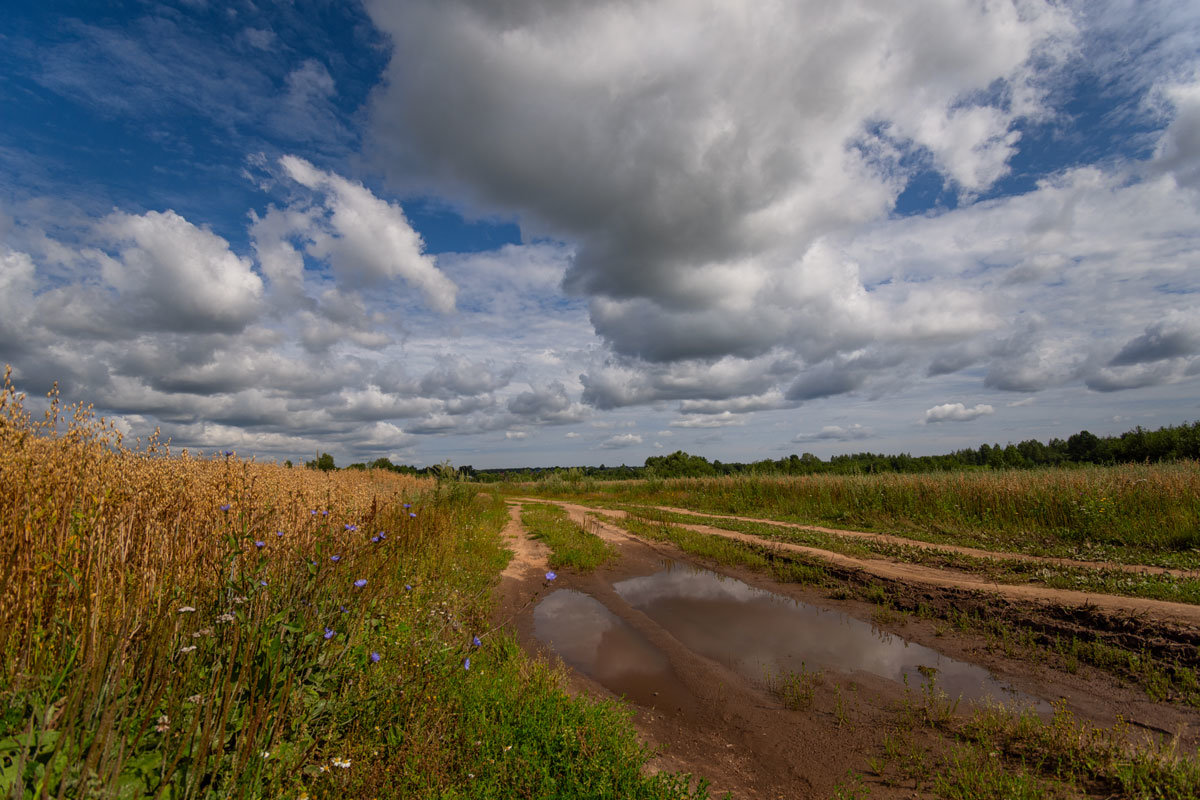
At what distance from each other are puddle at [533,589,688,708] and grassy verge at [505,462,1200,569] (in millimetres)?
10348

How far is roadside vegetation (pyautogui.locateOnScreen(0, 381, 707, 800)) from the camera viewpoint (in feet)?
6.81

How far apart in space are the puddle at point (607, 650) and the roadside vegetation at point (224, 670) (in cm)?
105

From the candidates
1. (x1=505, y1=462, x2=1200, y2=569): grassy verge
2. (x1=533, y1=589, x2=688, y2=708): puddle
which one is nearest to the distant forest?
(x1=505, y1=462, x2=1200, y2=569): grassy verge

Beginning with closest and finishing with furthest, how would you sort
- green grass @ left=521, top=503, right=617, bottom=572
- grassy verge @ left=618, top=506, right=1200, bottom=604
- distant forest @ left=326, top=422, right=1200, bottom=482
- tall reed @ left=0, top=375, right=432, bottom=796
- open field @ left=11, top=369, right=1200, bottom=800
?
tall reed @ left=0, top=375, right=432, bottom=796
open field @ left=11, top=369, right=1200, bottom=800
grassy verge @ left=618, top=506, right=1200, bottom=604
green grass @ left=521, top=503, right=617, bottom=572
distant forest @ left=326, top=422, right=1200, bottom=482

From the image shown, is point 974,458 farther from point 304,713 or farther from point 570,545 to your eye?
point 304,713

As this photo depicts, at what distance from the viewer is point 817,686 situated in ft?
18.7

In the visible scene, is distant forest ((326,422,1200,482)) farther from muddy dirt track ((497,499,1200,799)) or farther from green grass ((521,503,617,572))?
muddy dirt track ((497,499,1200,799))

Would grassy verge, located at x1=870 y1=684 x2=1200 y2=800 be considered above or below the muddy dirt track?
above

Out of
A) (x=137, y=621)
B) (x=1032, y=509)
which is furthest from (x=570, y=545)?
(x=1032, y=509)

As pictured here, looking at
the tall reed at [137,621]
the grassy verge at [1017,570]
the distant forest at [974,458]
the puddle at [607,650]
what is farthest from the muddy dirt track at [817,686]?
the distant forest at [974,458]

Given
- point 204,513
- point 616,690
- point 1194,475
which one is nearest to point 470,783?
point 616,690

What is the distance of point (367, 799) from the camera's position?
3.01m

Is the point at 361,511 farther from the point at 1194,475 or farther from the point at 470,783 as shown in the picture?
the point at 1194,475

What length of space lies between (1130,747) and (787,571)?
266 inches
